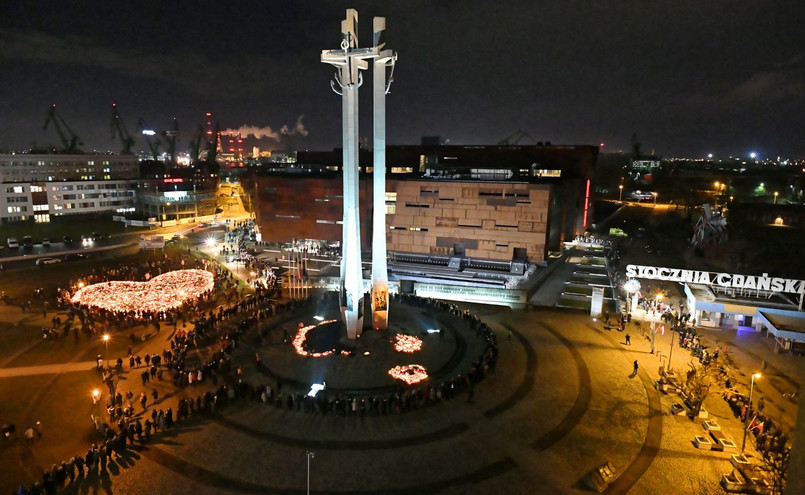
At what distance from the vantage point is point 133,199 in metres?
108

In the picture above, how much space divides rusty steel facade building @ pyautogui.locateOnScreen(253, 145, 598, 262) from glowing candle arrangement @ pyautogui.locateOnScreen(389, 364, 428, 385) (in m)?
34.8

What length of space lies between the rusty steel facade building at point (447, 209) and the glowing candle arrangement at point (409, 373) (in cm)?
3479

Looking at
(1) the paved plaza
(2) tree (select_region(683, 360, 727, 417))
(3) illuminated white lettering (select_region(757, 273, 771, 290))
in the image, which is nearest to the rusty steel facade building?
(3) illuminated white lettering (select_region(757, 273, 771, 290))

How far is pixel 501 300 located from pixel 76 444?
35.5m

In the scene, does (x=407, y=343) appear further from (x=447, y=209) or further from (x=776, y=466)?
Answer: (x=447, y=209)

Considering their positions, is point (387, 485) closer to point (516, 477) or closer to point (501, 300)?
point (516, 477)

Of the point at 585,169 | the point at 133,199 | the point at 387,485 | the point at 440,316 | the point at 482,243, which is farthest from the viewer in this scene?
the point at 133,199

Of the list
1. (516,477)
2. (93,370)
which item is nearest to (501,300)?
(516,477)

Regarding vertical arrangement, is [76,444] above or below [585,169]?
below

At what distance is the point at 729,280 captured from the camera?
3941 cm

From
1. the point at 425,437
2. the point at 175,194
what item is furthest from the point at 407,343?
the point at 175,194

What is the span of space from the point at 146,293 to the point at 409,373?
94.1 ft

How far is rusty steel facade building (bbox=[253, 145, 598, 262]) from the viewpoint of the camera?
60.3 metres

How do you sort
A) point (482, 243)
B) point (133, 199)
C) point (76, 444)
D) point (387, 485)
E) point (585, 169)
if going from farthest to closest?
point (133, 199) < point (585, 169) < point (482, 243) < point (76, 444) < point (387, 485)
